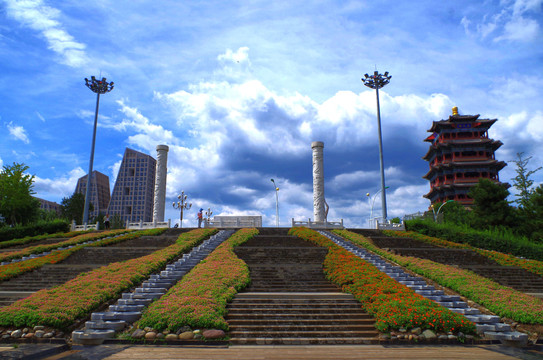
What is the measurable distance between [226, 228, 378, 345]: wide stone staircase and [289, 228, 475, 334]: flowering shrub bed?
0.35 metres

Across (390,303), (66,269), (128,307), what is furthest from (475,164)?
(128,307)

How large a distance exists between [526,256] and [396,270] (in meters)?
12.7

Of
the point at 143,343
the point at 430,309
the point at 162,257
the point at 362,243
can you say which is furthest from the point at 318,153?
the point at 143,343

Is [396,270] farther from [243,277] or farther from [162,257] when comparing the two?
[162,257]

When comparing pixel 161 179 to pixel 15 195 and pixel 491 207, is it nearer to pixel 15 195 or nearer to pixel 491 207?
pixel 15 195

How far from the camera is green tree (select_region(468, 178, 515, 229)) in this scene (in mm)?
31984

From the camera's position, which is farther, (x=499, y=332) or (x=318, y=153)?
(x=318, y=153)

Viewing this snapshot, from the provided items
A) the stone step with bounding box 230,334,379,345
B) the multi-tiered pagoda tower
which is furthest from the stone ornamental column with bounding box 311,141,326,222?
the multi-tiered pagoda tower

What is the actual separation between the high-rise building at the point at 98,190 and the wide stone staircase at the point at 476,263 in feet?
285

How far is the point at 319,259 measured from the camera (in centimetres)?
1753

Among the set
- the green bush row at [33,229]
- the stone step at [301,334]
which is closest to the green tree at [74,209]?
the green bush row at [33,229]

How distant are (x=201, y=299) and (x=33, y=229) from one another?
26630 mm

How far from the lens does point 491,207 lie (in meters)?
32.6

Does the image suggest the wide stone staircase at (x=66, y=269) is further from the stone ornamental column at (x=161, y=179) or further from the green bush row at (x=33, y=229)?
the stone ornamental column at (x=161, y=179)
